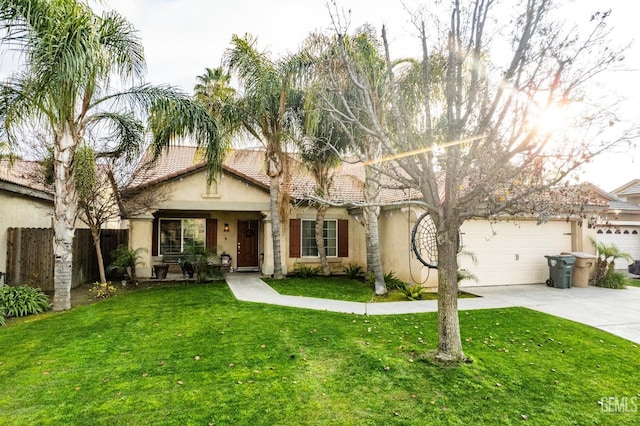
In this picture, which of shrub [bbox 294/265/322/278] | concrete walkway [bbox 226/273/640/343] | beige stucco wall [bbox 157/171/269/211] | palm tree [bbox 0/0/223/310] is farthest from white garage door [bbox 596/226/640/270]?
palm tree [bbox 0/0/223/310]

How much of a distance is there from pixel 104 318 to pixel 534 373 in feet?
27.1

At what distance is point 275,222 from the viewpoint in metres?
13.1

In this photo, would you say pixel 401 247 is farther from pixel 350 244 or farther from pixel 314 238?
pixel 314 238

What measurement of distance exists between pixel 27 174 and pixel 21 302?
5.15m

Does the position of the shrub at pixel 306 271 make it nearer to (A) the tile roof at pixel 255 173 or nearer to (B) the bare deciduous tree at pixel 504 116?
(A) the tile roof at pixel 255 173

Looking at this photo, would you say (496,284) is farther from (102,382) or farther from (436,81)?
(102,382)

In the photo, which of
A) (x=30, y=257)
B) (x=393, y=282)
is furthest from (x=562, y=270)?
(x=30, y=257)

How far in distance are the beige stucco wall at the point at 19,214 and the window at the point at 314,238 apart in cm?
894

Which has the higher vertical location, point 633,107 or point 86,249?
point 633,107

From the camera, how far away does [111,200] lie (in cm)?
1154

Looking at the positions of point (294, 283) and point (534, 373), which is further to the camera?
point (294, 283)

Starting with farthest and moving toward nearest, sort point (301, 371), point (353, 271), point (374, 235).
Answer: point (353, 271), point (374, 235), point (301, 371)

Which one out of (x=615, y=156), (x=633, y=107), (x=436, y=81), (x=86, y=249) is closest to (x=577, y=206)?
(x=615, y=156)

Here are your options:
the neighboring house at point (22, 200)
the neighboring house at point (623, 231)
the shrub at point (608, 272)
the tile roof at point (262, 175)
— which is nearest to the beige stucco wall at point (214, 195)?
the tile roof at point (262, 175)
